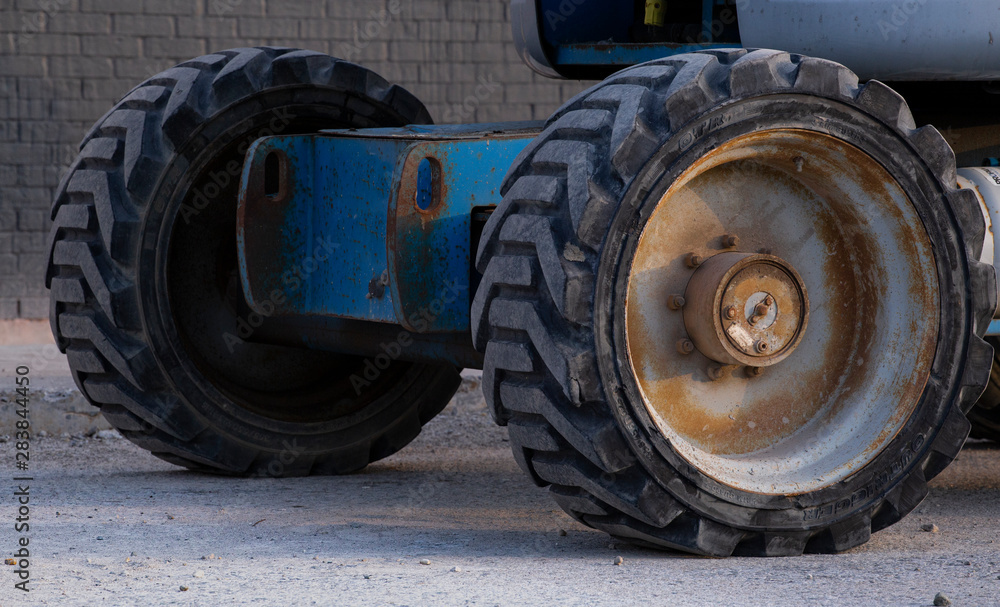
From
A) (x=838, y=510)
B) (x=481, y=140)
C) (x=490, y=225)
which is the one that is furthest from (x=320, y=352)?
(x=838, y=510)

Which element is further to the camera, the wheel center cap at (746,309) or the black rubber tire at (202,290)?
the black rubber tire at (202,290)

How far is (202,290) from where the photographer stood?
5.27 m

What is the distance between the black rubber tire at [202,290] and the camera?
16.1 ft

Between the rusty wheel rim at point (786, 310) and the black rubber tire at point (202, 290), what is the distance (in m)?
1.84

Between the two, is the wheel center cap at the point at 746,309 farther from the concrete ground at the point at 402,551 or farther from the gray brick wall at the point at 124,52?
the gray brick wall at the point at 124,52

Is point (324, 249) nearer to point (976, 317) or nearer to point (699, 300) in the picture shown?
point (699, 300)

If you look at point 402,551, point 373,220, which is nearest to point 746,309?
point 402,551

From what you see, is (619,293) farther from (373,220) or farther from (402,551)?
(373,220)

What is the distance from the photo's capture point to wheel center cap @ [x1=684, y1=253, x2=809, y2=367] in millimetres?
3768

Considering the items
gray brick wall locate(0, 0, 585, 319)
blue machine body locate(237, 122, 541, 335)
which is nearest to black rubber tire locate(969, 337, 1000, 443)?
blue machine body locate(237, 122, 541, 335)

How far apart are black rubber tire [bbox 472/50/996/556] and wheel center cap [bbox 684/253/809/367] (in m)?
0.37

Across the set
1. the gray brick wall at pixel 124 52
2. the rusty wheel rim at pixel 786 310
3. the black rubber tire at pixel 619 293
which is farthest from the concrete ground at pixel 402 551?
the gray brick wall at pixel 124 52

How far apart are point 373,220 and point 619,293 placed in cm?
129

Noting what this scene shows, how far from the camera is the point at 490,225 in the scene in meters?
3.63
